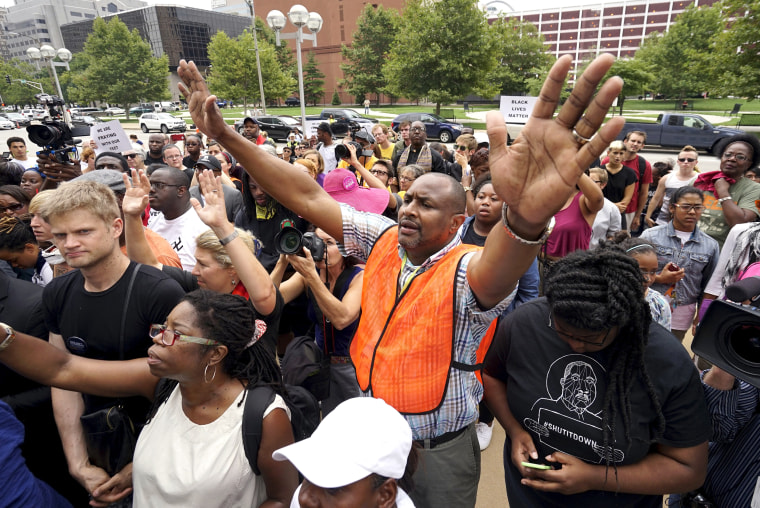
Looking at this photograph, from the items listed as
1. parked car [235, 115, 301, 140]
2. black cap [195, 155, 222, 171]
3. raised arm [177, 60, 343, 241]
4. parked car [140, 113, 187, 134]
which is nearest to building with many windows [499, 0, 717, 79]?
parked car [140, 113, 187, 134]

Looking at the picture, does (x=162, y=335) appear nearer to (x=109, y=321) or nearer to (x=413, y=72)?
(x=109, y=321)

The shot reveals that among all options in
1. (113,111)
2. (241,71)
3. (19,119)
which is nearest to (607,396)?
(241,71)

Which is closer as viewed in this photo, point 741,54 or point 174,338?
point 174,338

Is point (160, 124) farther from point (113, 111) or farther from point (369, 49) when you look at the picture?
point (113, 111)

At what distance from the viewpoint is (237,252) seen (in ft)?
7.45

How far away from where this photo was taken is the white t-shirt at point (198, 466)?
1674 mm

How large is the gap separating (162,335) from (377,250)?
103 cm

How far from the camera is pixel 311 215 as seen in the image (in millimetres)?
2057

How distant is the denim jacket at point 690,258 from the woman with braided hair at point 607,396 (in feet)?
7.37

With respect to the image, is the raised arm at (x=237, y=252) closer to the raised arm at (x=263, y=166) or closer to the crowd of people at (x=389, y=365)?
the crowd of people at (x=389, y=365)

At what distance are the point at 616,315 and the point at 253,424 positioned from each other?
1471 millimetres

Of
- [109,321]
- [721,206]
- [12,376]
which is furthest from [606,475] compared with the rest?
[721,206]

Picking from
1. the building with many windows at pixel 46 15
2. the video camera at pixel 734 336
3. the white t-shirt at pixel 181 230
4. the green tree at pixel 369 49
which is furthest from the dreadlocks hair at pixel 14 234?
the building with many windows at pixel 46 15

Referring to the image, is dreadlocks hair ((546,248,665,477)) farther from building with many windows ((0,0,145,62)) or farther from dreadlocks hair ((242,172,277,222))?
building with many windows ((0,0,145,62))
